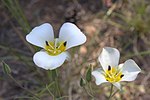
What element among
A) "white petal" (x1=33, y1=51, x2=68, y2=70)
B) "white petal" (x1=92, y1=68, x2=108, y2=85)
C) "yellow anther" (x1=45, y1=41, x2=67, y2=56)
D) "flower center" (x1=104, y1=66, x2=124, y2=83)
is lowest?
"flower center" (x1=104, y1=66, x2=124, y2=83)

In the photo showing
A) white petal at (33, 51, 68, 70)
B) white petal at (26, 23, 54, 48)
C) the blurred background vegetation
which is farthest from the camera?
the blurred background vegetation

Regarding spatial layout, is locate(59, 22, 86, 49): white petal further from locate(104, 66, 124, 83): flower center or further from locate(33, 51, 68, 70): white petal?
locate(104, 66, 124, 83): flower center

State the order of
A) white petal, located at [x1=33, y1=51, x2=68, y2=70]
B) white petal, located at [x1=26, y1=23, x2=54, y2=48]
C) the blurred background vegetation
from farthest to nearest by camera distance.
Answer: the blurred background vegetation → white petal, located at [x1=26, y1=23, x2=54, y2=48] → white petal, located at [x1=33, y1=51, x2=68, y2=70]

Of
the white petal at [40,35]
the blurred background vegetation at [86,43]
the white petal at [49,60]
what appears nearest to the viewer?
the white petal at [49,60]

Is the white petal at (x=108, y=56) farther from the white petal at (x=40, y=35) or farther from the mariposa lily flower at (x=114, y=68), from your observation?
the white petal at (x=40, y=35)

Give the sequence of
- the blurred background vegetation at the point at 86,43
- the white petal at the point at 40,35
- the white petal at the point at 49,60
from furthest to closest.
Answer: the blurred background vegetation at the point at 86,43 → the white petal at the point at 40,35 → the white petal at the point at 49,60

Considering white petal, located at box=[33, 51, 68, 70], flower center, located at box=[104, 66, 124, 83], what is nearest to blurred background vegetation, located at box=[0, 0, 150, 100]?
flower center, located at box=[104, 66, 124, 83]

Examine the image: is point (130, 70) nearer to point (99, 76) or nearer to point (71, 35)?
point (99, 76)

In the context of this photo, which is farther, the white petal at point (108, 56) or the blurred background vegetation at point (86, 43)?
the blurred background vegetation at point (86, 43)

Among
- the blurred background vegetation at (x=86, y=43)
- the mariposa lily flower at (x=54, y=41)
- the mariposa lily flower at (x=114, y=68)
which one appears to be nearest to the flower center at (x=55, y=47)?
the mariposa lily flower at (x=54, y=41)
